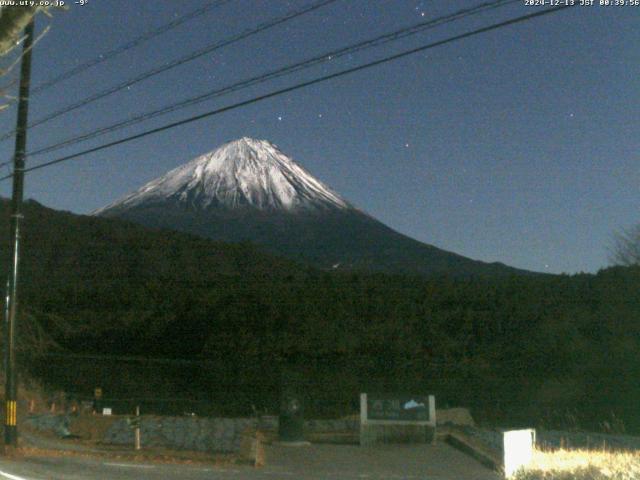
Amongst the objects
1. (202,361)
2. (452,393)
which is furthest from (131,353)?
(452,393)

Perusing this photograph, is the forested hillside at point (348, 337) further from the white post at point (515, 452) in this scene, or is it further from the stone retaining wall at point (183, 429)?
the white post at point (515, 452)

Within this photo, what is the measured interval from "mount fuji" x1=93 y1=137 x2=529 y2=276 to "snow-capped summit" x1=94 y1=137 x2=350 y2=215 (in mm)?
121

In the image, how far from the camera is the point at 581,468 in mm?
9508

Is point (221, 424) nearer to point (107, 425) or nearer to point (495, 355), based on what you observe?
point (107, 425)

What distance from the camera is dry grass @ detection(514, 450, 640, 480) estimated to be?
353 inches

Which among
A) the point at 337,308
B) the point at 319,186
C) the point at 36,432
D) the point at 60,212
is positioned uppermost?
the point at 319,186

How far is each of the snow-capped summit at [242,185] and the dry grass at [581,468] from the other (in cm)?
8879

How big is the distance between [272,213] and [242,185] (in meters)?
10.3

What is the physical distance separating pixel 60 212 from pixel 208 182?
50892 mm

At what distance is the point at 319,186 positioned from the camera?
105 meters

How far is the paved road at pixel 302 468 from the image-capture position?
1349cm

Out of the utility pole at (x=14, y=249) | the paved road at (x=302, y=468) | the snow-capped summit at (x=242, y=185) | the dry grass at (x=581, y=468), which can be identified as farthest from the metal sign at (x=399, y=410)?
the snow-capped summit at (x=242, y=185)

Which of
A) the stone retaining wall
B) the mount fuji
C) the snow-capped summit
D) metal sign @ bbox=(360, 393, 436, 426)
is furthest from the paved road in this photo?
the snow-capped summit

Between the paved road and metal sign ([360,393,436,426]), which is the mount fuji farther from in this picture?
the paved road
